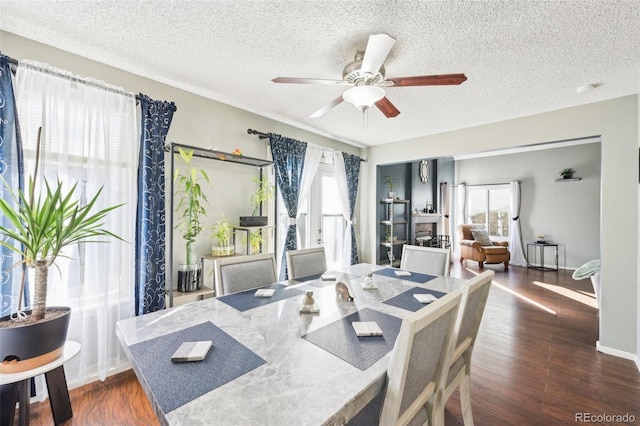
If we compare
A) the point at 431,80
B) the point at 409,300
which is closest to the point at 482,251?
the point at 409,300

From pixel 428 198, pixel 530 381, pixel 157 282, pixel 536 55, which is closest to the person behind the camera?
pixel 536 55

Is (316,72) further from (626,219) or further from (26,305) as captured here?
(626,219)

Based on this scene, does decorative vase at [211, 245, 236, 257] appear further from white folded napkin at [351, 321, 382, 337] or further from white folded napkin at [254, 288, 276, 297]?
white folded napkin at [351, 321, 382, 337]

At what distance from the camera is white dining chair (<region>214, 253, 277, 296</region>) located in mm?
2014

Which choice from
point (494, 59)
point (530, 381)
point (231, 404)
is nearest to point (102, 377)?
point (231, 404)

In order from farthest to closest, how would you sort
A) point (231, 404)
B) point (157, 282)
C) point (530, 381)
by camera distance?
point (157, 282) < point (530, 381) < point (231, 404)

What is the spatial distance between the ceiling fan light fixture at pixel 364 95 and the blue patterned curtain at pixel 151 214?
167 cm

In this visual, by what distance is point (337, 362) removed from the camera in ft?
3.49

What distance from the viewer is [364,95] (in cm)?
183

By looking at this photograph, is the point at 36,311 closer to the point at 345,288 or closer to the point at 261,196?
the point at 345,288

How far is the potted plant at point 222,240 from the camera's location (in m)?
2.73

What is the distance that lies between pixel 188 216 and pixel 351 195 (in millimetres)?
2790

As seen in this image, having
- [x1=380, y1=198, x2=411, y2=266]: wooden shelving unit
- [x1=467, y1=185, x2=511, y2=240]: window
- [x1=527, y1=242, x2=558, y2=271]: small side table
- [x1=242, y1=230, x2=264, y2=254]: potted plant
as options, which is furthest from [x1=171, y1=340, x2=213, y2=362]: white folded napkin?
[x1=467, y1=185, x2=511, y2=240]: window

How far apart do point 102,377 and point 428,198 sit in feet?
23.9
